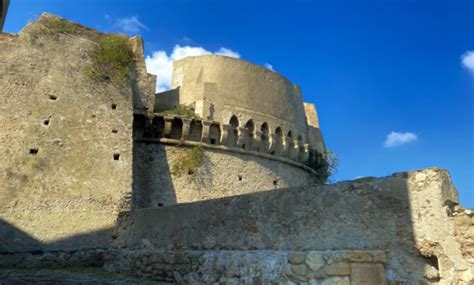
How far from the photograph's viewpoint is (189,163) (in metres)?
13.1

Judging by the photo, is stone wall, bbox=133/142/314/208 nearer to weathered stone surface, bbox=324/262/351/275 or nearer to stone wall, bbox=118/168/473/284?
stone wall, bbox=118/168/473/284

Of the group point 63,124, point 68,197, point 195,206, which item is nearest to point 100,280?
point 195,206

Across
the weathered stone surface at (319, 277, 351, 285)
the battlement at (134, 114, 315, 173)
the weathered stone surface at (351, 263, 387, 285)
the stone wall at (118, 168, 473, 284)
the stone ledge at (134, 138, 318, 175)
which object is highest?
the battlement at (134, 114, 315, 173)

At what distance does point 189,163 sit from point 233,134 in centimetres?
200

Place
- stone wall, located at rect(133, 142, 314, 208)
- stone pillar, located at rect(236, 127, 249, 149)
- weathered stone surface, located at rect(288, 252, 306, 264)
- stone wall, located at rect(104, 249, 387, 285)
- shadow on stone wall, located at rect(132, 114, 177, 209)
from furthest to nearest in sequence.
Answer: stone pillar, located at rect(236, 127, 249, 149)
stone wall, located at rect(133, 142, 314, 208)
shadow on stone wall, located at rect(132, 114, 177, 209)
weathered stone surface, located at rect(288, 252, 306, 264)
stone wall, located at rect(104, 249, 387, 285)

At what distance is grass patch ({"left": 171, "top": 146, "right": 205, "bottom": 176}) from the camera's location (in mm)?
13056

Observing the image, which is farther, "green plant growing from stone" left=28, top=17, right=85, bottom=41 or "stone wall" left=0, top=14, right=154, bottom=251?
"green plant growing from stone" left=28, top=17, right=85, bottom=41

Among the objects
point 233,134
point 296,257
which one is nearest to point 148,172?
point 233,134

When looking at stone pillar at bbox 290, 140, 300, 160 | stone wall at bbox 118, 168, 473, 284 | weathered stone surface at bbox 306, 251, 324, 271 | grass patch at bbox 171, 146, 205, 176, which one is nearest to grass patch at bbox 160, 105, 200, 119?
grass patch at bbox 171, 146, 205, 176

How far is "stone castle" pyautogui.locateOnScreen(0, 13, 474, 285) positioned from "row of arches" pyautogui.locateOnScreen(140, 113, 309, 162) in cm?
5

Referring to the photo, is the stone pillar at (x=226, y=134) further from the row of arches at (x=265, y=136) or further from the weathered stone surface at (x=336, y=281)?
the weathered stone surface at (x=336, y=281)

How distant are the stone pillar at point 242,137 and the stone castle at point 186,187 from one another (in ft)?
0.14

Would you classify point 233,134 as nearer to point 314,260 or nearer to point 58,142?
point 58,142

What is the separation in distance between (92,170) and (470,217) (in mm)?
9162
